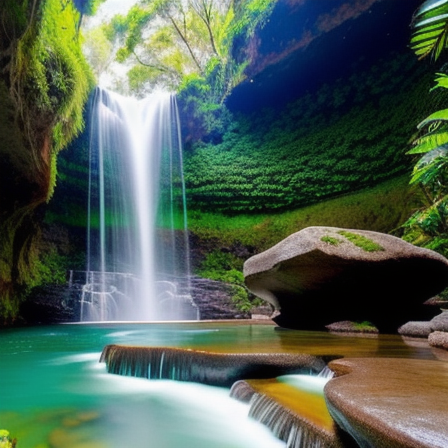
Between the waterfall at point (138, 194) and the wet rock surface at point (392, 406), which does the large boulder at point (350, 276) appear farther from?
the waterfall at point (138, 194)

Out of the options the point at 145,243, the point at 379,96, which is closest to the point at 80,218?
the point at 145,243

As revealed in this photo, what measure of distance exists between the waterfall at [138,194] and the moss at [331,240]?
8.78 m

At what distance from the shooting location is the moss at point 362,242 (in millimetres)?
5531

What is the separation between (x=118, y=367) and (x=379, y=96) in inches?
→ 557

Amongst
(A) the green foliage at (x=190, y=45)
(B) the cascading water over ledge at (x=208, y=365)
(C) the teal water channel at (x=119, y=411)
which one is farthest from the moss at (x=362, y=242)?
(A) the green foliage at (x=190, y=45)

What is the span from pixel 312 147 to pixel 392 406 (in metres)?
15.1

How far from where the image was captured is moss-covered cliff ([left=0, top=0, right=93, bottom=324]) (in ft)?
23.4

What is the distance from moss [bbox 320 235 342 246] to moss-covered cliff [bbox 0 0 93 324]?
6293mm

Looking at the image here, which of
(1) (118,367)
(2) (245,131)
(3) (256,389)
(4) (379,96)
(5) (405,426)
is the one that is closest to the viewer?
(5) (405,426)

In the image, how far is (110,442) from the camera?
2102 mm

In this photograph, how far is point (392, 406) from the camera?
1.43 metres

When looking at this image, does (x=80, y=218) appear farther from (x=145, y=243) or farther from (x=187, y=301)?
(x=187, y=301)

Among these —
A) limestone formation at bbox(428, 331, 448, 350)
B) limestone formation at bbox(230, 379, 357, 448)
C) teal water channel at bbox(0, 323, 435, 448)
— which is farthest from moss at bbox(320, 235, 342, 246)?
limestone formation at bbox(230, 379, 357, 448)

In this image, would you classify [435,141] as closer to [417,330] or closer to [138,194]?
[417,330]
